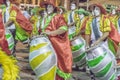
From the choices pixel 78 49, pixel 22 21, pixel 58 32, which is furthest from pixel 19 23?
pixel 58 32

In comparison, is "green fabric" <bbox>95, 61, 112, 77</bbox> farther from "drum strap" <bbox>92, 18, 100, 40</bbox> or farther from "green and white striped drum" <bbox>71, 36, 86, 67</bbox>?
"green and white striped drum" <bbox>71, 36, 86, 67</bbox>

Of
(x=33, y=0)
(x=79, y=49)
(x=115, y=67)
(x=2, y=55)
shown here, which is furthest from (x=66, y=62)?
(x=33, y=0)

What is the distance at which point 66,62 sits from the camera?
7.33m

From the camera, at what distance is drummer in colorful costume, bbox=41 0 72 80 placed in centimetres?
717

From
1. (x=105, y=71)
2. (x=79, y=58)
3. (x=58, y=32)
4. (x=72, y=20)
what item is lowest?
(x=79, y=58)

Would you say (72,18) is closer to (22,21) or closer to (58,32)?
(22,21)

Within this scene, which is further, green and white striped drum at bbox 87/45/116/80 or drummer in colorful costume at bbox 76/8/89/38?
drummer in colorful costume at bbox 76/8/89/38

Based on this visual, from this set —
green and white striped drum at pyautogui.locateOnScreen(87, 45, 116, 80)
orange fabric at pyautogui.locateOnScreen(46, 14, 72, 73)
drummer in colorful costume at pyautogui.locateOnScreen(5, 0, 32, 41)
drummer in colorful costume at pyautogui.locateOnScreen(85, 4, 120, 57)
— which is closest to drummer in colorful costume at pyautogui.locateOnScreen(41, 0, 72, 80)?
orange fabric at pyautogui.locateOnScreen(46, 14, 72, 73)

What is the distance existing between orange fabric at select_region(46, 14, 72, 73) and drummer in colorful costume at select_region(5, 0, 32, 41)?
1853 millimetres

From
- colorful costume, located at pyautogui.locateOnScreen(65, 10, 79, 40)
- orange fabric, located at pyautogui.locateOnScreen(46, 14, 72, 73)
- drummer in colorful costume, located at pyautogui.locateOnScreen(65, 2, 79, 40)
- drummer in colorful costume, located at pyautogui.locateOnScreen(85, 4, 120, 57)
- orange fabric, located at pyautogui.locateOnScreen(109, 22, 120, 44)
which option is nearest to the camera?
orange fabric, located at pyautogui.locateOnScreen(46, 14, 72, 73)

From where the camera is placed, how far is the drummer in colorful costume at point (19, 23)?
9.23 meters

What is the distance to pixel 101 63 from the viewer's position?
295 inches

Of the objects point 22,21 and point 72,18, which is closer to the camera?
point 22,21

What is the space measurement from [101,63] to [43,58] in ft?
3.28
